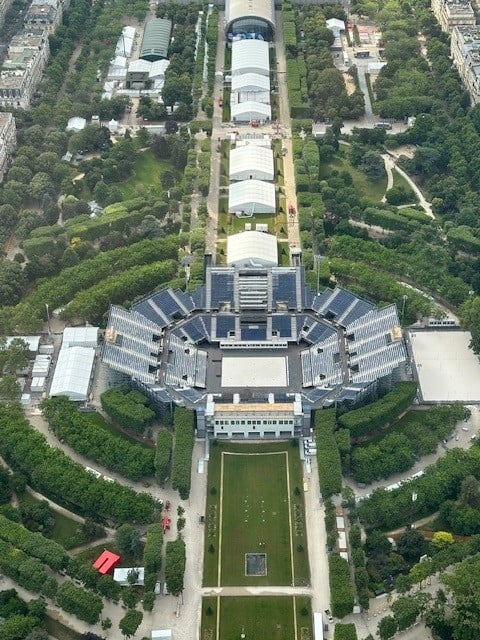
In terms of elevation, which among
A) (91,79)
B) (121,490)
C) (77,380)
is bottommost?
(121,490)

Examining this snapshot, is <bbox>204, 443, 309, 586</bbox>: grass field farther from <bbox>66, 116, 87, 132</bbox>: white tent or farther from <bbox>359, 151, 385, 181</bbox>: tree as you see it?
<bbox>66, 116, 87, 132</bbox>: white tent

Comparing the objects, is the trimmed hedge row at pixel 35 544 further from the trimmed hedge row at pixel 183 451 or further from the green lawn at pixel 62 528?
the trimmed hedge row at pixel 183 451

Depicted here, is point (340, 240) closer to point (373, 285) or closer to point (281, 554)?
point (373, 285)

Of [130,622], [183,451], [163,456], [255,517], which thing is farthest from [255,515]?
[130,622]

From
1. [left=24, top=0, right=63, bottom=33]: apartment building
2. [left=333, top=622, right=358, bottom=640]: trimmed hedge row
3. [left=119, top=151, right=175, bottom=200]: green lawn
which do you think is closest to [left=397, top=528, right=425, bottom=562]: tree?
[left=333, top=622, right=358, bottom=640]: trimmed hedge row

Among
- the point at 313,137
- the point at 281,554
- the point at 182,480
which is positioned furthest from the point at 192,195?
the point at 281,554

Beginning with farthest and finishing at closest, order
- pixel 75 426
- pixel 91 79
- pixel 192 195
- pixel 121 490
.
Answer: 1. pixel 91 79
2. pixel 192 195
3. pixel 75 426
4. pixel 121 490

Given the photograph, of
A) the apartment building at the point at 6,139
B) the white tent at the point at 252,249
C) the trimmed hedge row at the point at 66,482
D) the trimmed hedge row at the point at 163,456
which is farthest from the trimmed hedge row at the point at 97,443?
the apartment building at the point at 6,139
